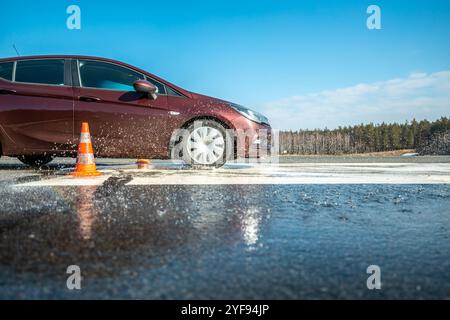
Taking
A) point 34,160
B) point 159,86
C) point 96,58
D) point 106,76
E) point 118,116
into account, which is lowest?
point 34,160

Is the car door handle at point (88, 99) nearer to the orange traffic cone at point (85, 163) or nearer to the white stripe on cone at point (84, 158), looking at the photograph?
the orange traffic cone at point (85, 163)

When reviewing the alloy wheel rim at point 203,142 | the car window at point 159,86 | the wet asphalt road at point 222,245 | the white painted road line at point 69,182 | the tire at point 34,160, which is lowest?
the wet asphalt road at point 222,245

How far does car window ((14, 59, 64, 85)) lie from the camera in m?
6.22

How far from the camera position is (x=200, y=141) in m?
6.32

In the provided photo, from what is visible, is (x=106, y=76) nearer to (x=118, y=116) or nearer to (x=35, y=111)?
(x=118, y=116)

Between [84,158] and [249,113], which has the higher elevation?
[249,113]

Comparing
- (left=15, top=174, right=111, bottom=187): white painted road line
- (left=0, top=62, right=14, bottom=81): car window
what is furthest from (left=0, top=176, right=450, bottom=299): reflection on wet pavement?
(left=0, top=62, right=14, bottom=81): car window

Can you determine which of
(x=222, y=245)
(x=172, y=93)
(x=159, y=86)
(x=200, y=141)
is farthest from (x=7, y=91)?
(x=222, y=245)

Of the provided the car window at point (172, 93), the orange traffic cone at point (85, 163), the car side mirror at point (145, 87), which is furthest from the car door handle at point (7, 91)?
the car window at point (172, 93)

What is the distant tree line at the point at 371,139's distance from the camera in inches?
5600

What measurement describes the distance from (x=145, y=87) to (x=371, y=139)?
158727 millimetres

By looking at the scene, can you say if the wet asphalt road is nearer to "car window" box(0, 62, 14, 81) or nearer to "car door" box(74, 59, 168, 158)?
"car door" box(74, 59, 168, 158)

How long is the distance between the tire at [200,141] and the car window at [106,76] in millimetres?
1095
